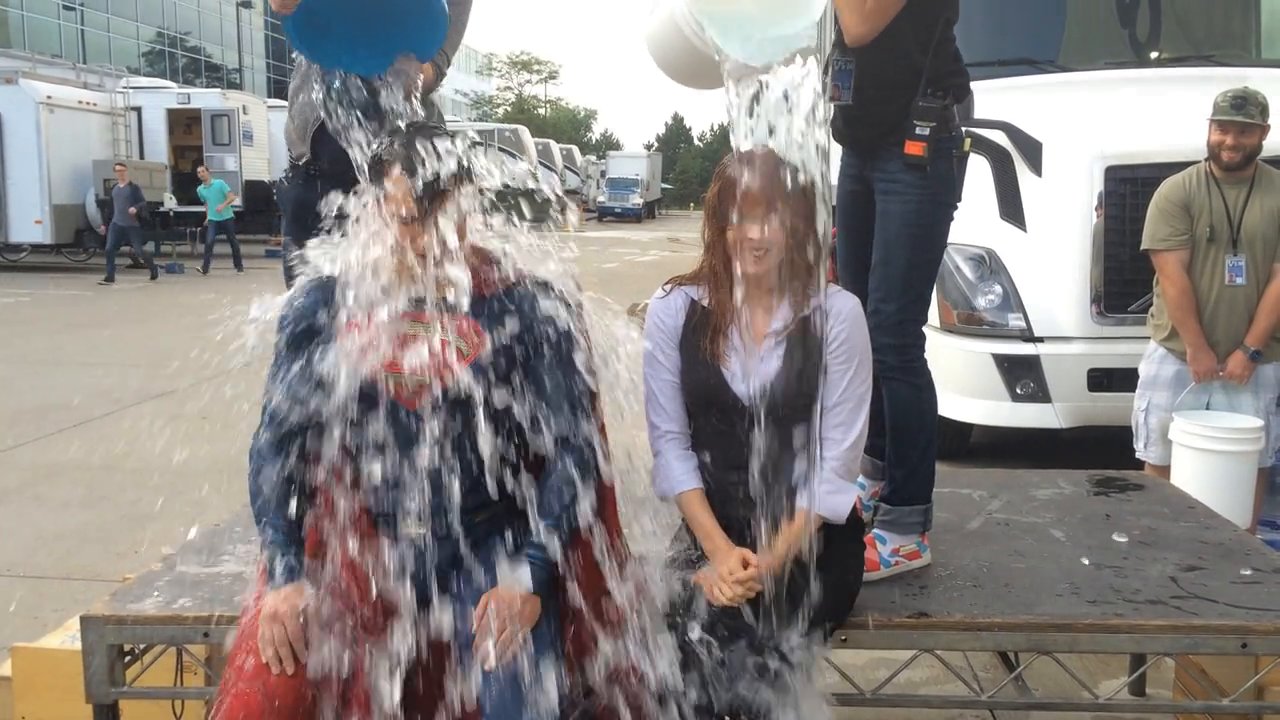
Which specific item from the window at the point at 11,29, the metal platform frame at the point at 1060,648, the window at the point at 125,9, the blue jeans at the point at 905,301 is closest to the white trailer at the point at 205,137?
the window at the point at 11,29

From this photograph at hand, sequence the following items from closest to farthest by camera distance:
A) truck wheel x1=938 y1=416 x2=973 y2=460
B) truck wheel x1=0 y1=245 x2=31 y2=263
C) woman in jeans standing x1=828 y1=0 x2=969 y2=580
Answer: woman in jeans standing x1=828 y1=0 x2=969 y2=580 < truck wheel x1=938 y1=416 x2=973 y2=460 < truck wheel x1=0 y1=245 x2=31 y2=263

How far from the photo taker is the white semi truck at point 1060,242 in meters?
5.05

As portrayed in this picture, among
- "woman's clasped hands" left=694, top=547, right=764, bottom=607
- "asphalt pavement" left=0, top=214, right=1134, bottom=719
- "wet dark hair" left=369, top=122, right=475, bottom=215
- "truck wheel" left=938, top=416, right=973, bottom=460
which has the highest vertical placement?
"wet dark hair" left=369, top=122, right=475, bottom=215

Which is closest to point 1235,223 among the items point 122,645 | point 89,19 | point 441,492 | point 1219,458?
point 1219,458

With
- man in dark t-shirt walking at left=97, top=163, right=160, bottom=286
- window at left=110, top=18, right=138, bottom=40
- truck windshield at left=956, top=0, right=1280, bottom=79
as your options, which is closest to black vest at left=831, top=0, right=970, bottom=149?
truck windshield at left=956, top=0, right=1280, bottom=79

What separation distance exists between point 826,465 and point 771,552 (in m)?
0.25

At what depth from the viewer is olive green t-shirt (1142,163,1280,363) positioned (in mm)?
4293

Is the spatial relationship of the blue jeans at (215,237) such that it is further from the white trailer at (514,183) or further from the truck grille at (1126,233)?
the white trailer at (514,183)

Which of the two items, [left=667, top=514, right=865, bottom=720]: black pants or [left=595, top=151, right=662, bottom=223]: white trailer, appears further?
[left=595, top=151, right=662, bottom=223]: white trailer

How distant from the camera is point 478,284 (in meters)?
2.42

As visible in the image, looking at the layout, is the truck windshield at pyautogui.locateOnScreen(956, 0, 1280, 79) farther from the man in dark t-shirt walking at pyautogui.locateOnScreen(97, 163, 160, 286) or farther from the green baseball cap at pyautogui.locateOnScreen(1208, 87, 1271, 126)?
the man in dark t-shirt walking at pyautogui.locateOnScreen(97, 163, 160, 286)

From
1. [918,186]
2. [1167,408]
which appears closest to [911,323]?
[918,186]

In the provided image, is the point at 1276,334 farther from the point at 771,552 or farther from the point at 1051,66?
the point at 771,552

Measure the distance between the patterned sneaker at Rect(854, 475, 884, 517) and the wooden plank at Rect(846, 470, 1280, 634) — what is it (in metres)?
0.22
